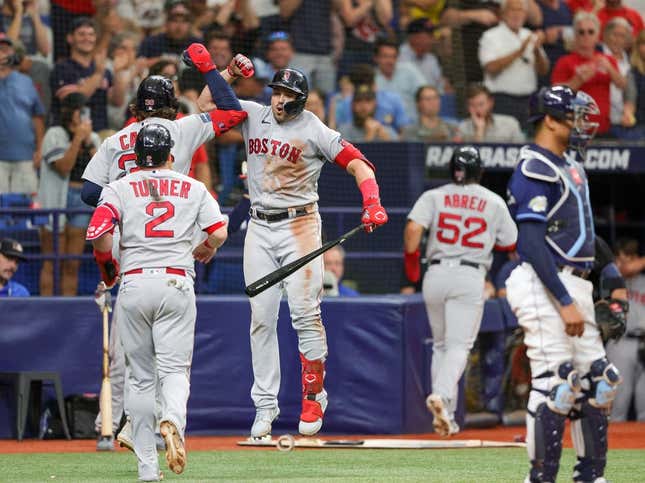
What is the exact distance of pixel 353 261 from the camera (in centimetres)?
1545

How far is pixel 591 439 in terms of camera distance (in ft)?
22.9

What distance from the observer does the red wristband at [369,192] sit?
29.0ft

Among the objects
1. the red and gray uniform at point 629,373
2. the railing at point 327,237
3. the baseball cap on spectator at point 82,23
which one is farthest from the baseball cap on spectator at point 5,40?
the red and gray uniform at point 629,373

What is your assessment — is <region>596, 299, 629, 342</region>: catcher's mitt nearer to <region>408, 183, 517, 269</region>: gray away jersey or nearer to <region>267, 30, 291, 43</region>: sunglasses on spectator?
<region>408, 183, 517, 269</region>: gray away jersey

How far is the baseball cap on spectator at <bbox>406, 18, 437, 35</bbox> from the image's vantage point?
663 inches

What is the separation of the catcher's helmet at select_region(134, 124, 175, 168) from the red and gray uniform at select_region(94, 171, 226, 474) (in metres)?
0.07

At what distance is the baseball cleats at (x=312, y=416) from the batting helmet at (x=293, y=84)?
1.96 metres

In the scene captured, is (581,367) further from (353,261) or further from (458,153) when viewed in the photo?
(353,261)

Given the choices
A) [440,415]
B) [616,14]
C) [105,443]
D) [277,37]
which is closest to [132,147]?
[105,443]

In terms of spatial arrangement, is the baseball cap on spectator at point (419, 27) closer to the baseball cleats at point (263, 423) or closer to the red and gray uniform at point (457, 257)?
the red and gray uniform at point (457, 257)

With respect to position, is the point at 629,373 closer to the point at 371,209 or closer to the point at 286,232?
the point at 286,232

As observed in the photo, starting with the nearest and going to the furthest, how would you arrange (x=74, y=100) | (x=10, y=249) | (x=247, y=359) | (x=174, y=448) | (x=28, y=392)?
(x=174, y=448)
(x=28, y=392)
(x=10, y=249)
(x=247, y=359)
(x=74, y=100)

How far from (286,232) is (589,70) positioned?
7.84 meters

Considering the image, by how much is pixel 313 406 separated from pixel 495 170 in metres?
7.05
